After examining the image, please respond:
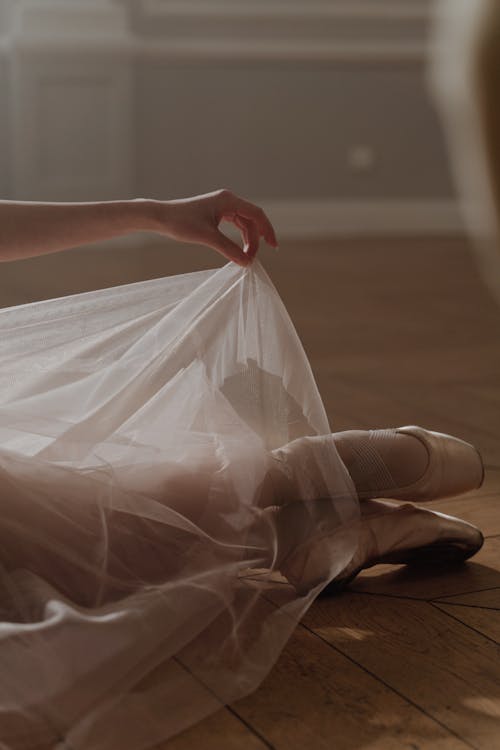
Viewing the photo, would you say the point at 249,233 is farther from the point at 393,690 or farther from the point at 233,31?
the point at 233,31

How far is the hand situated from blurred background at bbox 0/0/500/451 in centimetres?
252

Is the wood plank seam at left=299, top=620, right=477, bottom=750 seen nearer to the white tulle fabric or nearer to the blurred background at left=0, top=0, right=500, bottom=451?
the white tulle fabric

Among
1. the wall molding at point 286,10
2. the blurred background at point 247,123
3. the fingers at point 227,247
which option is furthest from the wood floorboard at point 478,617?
the wall molding at point 286,10

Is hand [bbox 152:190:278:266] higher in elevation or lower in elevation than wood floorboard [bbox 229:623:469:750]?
higher

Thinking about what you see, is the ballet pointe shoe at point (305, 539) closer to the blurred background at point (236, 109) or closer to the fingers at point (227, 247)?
the fingers at point (227, 247)

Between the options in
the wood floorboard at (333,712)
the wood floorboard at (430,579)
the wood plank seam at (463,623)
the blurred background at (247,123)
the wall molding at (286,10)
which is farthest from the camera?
the wall molding at (286,10)

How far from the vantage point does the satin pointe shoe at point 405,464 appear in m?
1.20

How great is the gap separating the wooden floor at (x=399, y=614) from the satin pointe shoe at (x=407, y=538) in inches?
0.8

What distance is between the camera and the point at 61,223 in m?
1.18

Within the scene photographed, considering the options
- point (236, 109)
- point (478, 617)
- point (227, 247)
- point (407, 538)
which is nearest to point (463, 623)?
point (478, 617)

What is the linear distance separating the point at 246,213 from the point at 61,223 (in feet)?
0.64

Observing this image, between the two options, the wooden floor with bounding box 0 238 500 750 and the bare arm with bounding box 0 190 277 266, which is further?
the bare arm with bounding box 0 190 277 266

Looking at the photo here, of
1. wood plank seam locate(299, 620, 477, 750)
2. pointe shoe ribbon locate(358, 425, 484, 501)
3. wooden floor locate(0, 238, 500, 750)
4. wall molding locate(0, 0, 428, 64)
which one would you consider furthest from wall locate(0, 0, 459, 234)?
wood plank seam locate(299, 620, 477, 750)

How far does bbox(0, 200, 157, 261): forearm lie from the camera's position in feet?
3.81
